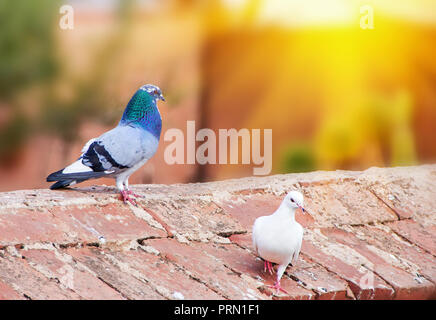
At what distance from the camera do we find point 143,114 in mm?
2641

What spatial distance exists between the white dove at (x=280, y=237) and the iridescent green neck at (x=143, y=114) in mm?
805

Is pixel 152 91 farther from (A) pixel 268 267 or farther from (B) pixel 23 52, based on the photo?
(B) pixel 23 52

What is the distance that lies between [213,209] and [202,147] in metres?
3.72

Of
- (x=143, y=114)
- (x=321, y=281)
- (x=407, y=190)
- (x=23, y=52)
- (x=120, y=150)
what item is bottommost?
(x=321, y=281)

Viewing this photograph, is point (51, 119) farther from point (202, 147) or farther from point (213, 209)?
point (213, 209)

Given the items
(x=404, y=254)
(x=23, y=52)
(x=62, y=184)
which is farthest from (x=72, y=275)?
(x=23, y=52)

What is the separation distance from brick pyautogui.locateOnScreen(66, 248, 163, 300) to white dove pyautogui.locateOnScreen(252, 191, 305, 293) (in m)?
0.35

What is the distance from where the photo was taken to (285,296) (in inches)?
71.3

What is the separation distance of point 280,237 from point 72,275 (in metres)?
0.55

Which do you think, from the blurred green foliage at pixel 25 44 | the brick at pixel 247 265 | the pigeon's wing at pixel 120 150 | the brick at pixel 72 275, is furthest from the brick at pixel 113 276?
the blurred green foliage at pixel 25 44

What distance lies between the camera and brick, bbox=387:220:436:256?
2242 millimetres

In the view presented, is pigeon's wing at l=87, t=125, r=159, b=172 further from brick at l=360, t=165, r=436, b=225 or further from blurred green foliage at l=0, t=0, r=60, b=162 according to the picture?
blurred green foliage at l=0, t=0, r=60, b=162

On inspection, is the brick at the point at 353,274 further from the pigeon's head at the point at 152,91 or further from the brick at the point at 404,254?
the pigeon's head at the point at 152,91
